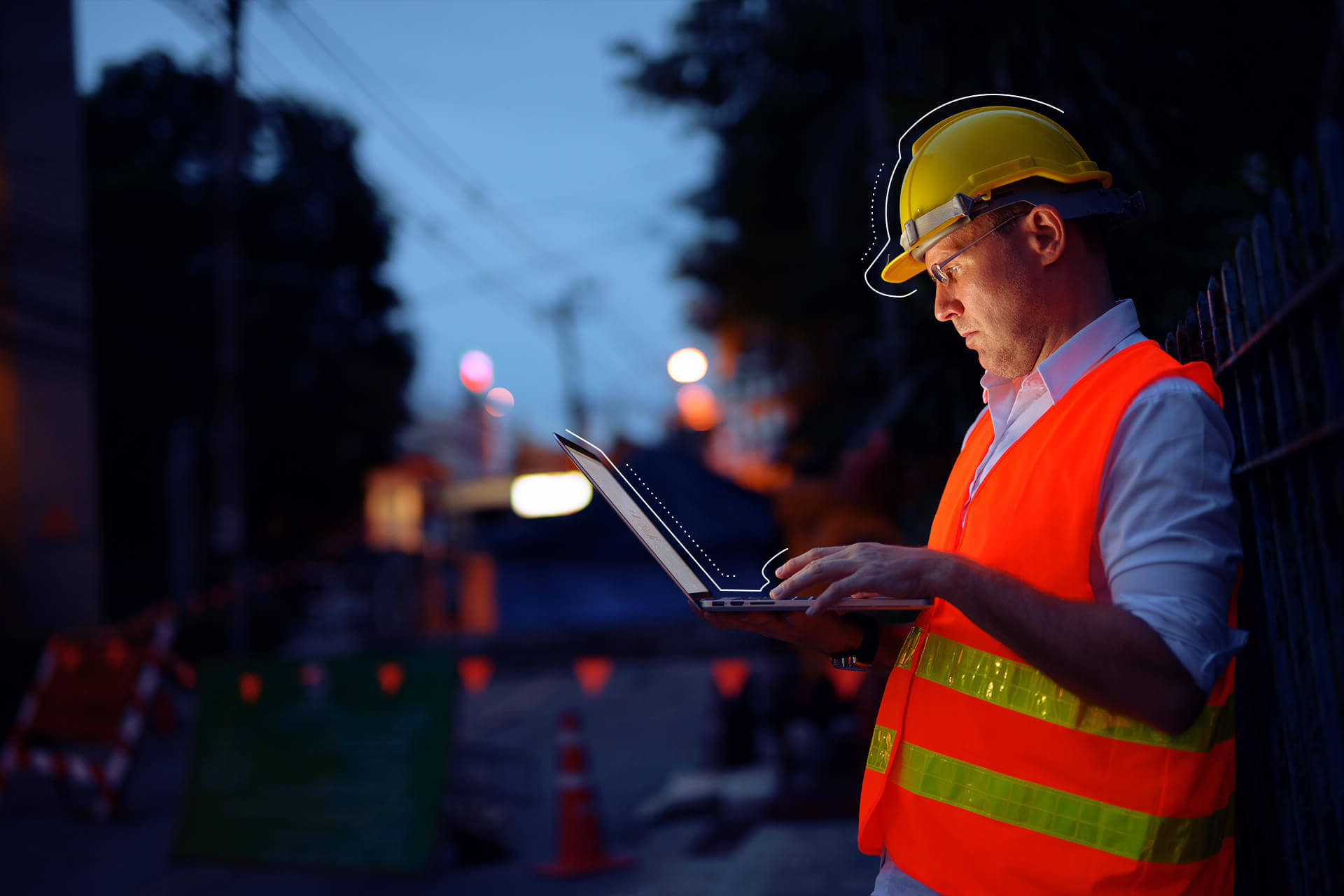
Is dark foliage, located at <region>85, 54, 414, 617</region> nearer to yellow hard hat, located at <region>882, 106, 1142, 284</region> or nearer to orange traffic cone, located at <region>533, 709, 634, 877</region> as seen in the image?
orange traffic cone, located at <region>533, 709, 634, 877</region>

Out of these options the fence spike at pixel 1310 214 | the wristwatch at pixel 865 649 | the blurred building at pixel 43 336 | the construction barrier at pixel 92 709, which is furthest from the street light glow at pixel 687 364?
the fence spike at pixel 1310 214

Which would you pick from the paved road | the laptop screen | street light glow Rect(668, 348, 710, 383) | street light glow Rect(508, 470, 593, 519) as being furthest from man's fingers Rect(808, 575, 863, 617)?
street light glow Rect(508, 470, 593, 519)

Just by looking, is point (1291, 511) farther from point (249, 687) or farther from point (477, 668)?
point (477, 668)

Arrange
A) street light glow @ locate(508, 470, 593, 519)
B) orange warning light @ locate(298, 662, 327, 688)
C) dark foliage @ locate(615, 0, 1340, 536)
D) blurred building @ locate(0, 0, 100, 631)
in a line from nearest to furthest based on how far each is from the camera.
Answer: dark foliage @ locate(615, 0, 1340, 536), orange warning light @ locate(298, 662, 327, 688), blurred building @ locate(0, 0, 100, 631), street light glow @ locate(508, 470, 593, 519)

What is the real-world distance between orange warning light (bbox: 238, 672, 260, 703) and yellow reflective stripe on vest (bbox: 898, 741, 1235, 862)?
21.6ft

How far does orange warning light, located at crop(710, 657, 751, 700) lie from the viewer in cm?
977

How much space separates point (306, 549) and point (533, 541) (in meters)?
18.4

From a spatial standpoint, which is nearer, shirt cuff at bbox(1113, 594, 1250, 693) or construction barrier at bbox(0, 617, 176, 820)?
shirt cuff at bbox(1113, 594, 1250, 693)

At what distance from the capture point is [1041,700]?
5.27 feet

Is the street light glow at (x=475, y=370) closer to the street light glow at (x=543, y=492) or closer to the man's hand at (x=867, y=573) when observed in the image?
the street light glow at (x=543, y=492)

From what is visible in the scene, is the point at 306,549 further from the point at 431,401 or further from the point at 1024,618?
A: the point at 1024,618

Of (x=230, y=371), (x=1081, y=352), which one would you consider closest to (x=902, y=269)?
(x=1081, y=352)

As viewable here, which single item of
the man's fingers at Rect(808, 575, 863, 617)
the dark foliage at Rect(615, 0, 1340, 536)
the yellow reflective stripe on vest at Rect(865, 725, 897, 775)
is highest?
the dark foliage at Rect(615, 0, 1340, 536)

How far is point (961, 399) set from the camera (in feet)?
14.6
